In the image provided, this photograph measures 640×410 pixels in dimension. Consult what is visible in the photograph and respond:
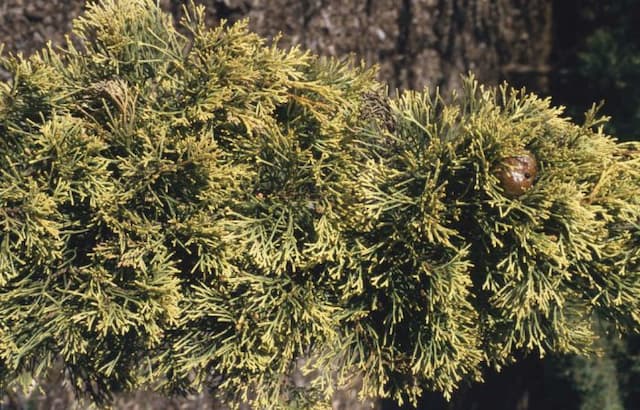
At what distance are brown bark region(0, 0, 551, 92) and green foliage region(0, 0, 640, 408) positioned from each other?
1.12 metres

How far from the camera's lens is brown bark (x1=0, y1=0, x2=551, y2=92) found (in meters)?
2.99

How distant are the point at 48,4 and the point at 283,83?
153 centimetres

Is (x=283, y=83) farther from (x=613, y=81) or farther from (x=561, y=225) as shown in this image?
(x=613, y=81)

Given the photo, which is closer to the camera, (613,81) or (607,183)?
(607,183)

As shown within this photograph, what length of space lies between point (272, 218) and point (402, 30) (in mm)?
1952

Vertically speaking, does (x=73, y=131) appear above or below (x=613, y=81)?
above

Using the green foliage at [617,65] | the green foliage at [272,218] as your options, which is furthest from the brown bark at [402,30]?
the green foliage at [272,218]

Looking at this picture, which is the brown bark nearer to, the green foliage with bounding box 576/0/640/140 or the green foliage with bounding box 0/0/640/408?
the green foliage with bounding box 576/0/640/140

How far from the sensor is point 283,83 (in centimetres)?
195

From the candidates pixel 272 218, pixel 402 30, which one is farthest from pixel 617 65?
pixel 272 218

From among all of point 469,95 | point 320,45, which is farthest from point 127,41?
point 320,45

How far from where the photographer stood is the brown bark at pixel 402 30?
2.99 meters

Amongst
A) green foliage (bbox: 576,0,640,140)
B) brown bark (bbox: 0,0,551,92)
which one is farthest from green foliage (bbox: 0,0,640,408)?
green foliage (bbox: 576,0,640,140)

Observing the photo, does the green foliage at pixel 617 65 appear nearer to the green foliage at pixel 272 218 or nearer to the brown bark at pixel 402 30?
the brown bark at pixel 402 30
